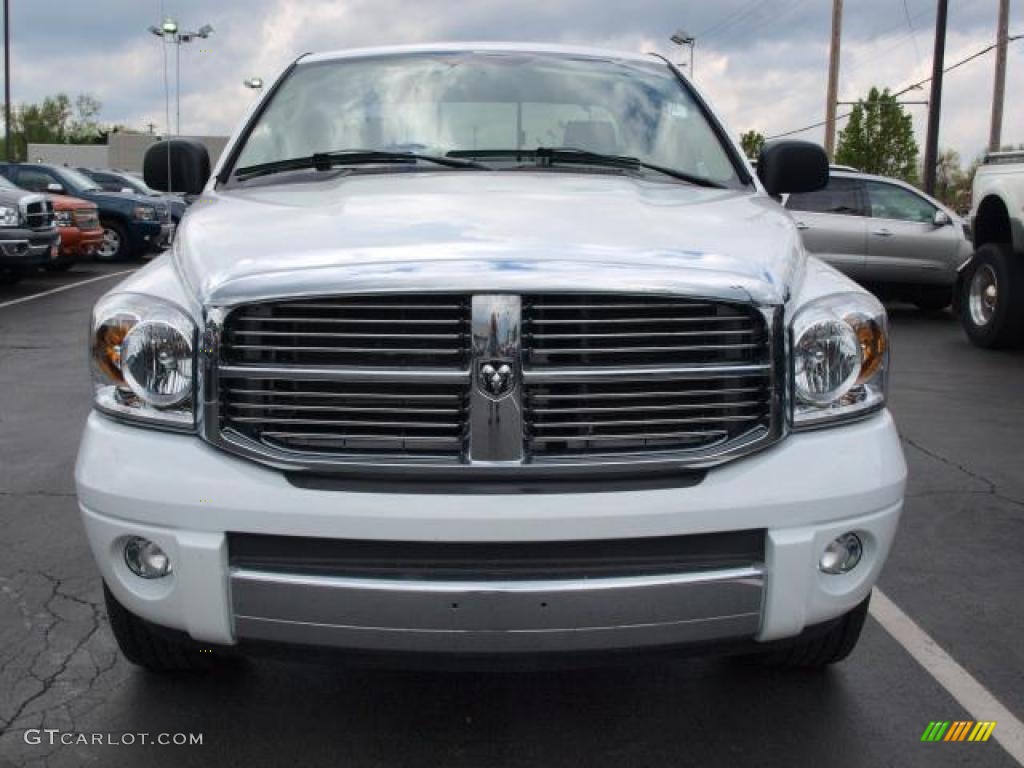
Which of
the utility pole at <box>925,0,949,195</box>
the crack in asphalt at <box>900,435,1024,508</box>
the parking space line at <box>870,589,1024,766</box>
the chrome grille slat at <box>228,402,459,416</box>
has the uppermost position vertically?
the utility pole at <box>925,0,949,195</box>

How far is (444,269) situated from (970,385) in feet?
24.2

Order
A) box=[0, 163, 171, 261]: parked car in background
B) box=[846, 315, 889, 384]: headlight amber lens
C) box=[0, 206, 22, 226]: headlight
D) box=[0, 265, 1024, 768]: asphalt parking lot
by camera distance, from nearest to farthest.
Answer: box=[846, 315, 889, 384]: headlight amber lens
box=[0, 265, 1024, 768]: asphalt parking lot
box=[0, 206, 22, 226]: headlight
box=[0, 163, 171, 261]: parked car in background

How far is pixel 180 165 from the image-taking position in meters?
4.20

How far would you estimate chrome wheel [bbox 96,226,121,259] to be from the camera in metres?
20.3

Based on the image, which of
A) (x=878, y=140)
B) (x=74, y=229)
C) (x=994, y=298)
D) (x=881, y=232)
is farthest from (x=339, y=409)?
(x=878, y=140)

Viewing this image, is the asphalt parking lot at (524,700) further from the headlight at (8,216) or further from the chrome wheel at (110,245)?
the chrome wheel at (110,245)

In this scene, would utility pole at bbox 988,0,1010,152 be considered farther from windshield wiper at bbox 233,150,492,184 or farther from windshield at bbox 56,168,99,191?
windshield wiper at bbox 233,150,492,184

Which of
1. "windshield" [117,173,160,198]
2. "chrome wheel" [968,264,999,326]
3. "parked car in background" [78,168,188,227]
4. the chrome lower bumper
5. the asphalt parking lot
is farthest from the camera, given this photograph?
"windshield" [117,173,160,198]

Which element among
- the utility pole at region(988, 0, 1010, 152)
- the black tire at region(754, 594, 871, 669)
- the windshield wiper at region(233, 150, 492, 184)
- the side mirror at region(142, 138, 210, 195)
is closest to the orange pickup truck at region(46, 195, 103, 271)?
the side mirror at region(142, 138, 210, 195)

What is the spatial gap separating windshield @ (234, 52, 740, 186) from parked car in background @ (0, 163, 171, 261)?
55.1 feet

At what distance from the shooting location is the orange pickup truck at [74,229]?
16797 millimetres

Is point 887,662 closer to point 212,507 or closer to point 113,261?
point 212,507

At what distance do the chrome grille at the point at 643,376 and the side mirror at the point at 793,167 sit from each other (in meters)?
1.71

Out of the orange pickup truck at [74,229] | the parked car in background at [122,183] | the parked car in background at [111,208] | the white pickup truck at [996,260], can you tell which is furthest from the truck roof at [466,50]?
the parked car in background at [122,183]
